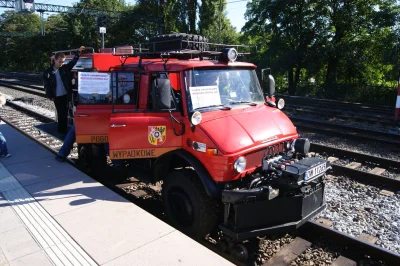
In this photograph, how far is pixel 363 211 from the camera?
5.05m

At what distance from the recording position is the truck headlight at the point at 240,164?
383 centimetres

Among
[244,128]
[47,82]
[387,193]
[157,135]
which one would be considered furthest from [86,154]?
[387,193]

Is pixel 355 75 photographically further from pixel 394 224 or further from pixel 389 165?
pixel 394 224

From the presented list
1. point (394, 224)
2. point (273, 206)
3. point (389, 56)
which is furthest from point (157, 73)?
point (389, 56)

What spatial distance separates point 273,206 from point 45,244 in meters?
2.70

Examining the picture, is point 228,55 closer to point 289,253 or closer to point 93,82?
point 93,82

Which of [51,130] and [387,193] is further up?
[51,130]

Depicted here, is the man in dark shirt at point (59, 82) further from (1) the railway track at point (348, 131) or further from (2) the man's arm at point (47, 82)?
(1) the railway track at point (348, 131)

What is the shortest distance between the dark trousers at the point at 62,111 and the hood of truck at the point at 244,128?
5432 millimetres

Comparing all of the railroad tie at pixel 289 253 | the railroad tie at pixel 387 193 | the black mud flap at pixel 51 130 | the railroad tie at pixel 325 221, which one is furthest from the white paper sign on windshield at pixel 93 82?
the railroad tie at pixel 387 193

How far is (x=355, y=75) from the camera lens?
23.0m

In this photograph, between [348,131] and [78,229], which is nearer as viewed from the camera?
[78,229]

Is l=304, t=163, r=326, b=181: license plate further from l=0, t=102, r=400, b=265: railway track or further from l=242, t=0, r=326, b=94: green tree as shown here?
l=242, t=0, r=326, b=94: green tree

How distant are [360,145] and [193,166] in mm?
6628
